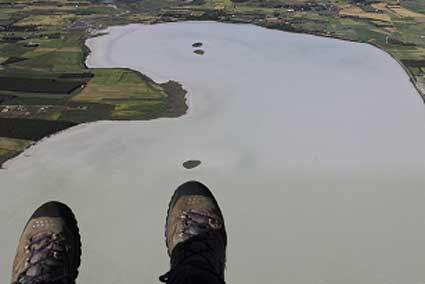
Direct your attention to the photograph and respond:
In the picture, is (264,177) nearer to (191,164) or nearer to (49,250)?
(191,164)

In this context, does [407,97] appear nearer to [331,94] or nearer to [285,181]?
[331,94]

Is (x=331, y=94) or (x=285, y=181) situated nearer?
(x=285, y=181)

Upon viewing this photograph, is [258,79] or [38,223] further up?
[38,223]

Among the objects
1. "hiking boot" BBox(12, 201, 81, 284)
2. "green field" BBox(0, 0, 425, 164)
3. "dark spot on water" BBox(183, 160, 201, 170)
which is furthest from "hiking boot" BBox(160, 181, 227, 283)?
"green field" BBox(0, 0, 425, 164)

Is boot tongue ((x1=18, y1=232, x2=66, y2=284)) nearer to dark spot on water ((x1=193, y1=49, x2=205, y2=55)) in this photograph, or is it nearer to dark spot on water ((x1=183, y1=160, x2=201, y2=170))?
dark spot on water ((x1=183, y1=160, x2=201, y2=170))

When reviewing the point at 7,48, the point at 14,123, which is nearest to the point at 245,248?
the point at 14,123
